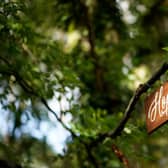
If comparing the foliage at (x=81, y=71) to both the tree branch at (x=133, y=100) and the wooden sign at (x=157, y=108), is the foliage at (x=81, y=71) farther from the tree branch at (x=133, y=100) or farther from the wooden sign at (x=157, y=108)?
the wooden sign at (x=157, y=108)

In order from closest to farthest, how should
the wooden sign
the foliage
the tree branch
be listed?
the wooden sign, the tree branch, the foliage

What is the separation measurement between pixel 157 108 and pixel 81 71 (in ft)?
7.96

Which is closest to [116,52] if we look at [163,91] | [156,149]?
[156,149]

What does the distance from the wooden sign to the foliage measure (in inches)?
21.4

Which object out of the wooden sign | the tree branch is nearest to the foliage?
the tree branch

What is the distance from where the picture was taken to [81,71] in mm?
4711

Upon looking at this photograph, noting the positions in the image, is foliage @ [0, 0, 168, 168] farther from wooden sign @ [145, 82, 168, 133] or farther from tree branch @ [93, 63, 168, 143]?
wooden sign @ [145, 82, 168, 133]

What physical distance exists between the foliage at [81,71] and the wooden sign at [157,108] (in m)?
0.54

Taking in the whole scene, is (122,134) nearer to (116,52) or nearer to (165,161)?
(116,52)

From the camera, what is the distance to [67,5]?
4.38 meters

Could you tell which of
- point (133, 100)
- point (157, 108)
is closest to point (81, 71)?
point (133, 100)

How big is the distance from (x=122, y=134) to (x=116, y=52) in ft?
7.12

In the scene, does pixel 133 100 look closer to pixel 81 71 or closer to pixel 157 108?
pixel 157 108

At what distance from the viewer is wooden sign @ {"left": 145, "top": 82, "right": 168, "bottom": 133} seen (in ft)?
7.39
